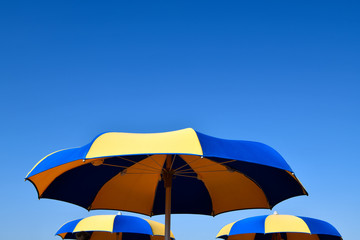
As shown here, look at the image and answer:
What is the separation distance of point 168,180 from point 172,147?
5.95 ft

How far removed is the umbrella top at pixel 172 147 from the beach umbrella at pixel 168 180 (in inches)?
0.6

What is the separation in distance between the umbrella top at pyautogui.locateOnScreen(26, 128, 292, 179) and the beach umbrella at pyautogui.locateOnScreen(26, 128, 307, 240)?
0.6 inches

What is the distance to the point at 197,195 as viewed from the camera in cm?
627

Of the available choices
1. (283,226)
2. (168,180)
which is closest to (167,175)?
(168,180)

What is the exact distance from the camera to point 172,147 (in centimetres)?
358

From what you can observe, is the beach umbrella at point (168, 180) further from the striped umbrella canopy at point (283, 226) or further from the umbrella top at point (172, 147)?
the striped umbrella canopy at point (283, 226)

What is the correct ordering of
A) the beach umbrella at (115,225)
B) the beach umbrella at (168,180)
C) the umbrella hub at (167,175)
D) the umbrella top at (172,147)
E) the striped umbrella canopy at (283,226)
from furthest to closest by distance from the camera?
the beach umbrella at (115,225), the striped umbrella canopy at (283,226), the umbrella hub at (167,175), the beach umbrella at (168,180), the umbrella top at (172,147)

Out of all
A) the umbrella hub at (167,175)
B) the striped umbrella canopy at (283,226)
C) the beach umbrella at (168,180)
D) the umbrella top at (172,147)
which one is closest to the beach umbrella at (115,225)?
the striped umbrella canopy at (283,226)

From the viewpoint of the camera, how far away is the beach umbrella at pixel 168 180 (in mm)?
4020

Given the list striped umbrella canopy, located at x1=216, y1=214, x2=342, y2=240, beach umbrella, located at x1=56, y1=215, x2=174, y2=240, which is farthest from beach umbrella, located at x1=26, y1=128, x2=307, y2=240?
beach umbrella, located at x1=56, y1=215, x2=174, y2=240

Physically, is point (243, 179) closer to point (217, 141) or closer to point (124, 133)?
point (217, 141)

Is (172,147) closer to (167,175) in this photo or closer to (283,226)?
(167,175)

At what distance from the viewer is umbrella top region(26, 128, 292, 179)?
139 inches

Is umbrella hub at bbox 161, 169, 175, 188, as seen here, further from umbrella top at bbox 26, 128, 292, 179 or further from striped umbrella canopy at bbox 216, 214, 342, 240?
striped umbrella canopy at bbox 216, 214, 342, 240
